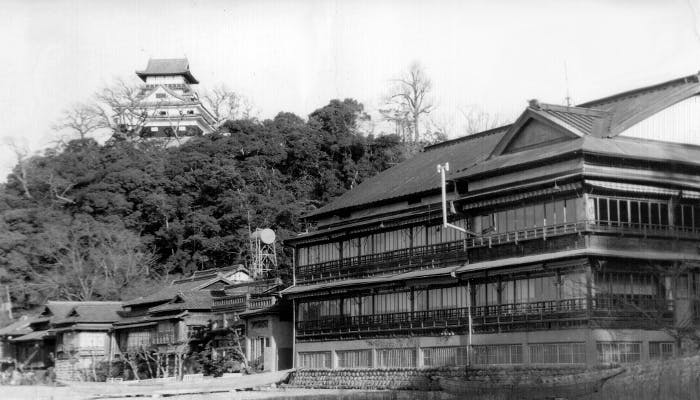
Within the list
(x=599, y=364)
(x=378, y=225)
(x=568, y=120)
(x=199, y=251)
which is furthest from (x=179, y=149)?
(x=599, y=364)

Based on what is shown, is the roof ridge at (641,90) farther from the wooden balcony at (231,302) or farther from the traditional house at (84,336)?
A: the traditional house at (84,336)

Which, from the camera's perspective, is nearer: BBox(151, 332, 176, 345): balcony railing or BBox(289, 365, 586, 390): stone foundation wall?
BBox(289, 365, 586, 390): stone foundation wall

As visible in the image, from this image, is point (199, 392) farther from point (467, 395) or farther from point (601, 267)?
point (601, 267)

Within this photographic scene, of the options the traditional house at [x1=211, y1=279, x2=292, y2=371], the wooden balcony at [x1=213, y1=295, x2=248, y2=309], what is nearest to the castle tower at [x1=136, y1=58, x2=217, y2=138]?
the wooden balcony at [x1=213, y1=295, x2=248, y2=309]

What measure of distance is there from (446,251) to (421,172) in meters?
7.09

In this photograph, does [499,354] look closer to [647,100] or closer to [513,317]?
[513,317]

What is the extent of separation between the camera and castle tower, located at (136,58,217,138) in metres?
101

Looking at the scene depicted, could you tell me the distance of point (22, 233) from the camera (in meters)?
78.3

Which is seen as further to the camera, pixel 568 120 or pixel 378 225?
pixel 378 225

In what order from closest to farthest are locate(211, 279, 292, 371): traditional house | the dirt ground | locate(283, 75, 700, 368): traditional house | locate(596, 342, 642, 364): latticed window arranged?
locate(596, 342, 642, 364): latticed window
locate(283, 75, 700, 368): traditional house
the dirt ground
locate(211, 279, 292, 371): traditional house

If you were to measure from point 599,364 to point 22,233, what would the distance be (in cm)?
5710

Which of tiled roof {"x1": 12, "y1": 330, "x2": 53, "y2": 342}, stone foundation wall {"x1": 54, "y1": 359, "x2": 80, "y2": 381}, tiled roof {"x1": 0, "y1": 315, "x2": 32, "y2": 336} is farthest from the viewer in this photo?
tiled roof {"x1": 0, "y1": 315, "x2": 32, "y2": 336}

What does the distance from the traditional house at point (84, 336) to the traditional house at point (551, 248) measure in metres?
27.9

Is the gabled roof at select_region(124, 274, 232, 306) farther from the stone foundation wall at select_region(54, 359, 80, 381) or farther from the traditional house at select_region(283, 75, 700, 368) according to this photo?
the traditional house at select_region(283, 75, 700, 368)
